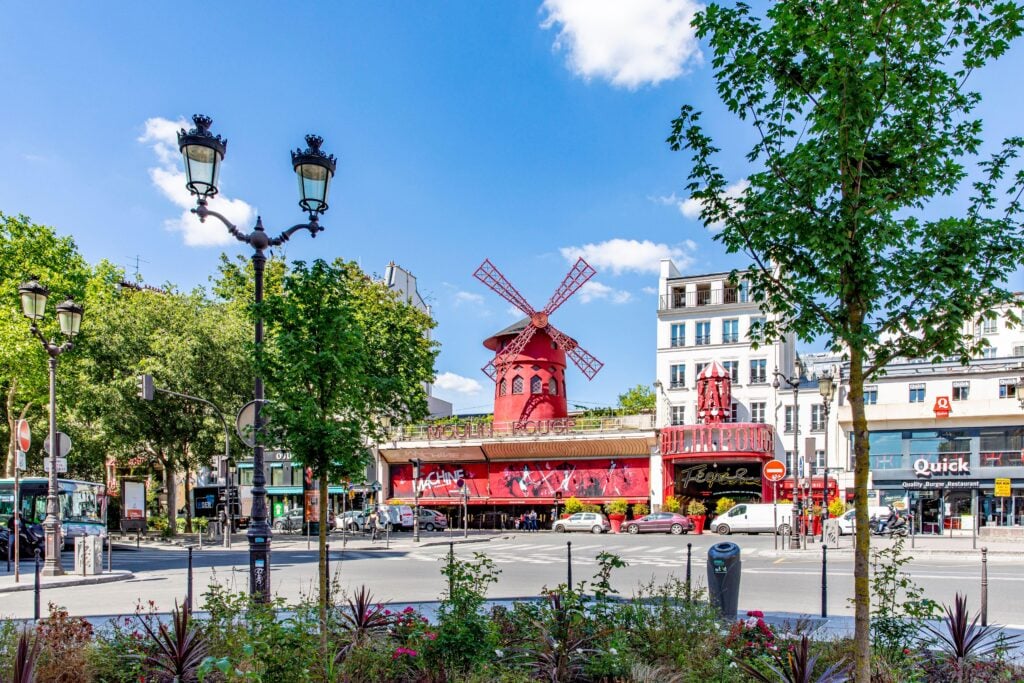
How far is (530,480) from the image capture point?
4775 centimetres

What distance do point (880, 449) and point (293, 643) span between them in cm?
3983

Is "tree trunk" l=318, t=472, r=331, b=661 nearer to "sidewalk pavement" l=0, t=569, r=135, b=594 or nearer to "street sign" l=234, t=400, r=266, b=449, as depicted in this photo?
"street sign" l=234, t=400, r=266, b=449

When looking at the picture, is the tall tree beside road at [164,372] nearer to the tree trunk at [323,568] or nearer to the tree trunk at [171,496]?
the tree trunk at [171,496]

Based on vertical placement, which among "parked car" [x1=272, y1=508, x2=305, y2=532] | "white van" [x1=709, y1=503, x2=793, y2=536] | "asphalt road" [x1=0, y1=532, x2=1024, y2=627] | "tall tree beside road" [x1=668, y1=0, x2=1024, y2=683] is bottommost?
"parked car" [x1=272, y1=508, x2=305, y2=532]

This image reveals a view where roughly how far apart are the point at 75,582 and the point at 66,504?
1273cm

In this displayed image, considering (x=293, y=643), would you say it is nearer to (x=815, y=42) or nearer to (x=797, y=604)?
(x=815, y=42)

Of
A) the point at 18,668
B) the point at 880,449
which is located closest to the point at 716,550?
the point at 18,668

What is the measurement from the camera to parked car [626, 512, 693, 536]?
1453 inches

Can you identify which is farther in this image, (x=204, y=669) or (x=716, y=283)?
(x=716, y=283)

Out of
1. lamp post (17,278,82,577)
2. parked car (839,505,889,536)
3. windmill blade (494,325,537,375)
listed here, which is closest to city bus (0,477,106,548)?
lamp post (17,278,82,577)

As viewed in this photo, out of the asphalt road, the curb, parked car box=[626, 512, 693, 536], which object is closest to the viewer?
the asphalt road

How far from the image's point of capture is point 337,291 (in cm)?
814

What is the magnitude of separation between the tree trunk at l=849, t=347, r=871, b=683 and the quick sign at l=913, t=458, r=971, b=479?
37645mm

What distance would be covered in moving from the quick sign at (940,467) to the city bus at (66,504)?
114 ft
